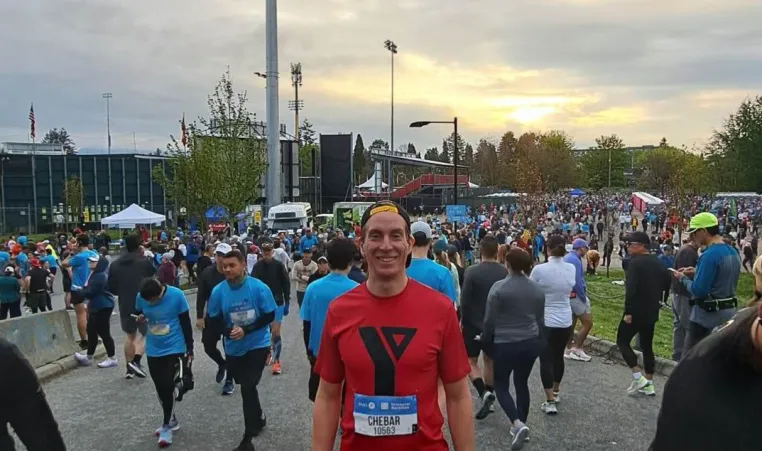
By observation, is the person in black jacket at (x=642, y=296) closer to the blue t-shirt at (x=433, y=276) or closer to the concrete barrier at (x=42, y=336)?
the blue t-shirt at (x=433, y=276)

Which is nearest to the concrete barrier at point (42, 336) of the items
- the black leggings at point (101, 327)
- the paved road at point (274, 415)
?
the black leggings at point (101, 327)

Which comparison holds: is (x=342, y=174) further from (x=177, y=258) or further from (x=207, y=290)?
(x=207, y=290)

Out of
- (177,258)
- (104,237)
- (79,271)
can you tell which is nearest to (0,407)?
(79,271)

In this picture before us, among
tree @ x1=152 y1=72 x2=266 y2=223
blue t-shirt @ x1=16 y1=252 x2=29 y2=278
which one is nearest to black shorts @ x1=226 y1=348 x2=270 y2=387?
blue t-shirt @ x1=16 y1=252 x2=29 y2=278

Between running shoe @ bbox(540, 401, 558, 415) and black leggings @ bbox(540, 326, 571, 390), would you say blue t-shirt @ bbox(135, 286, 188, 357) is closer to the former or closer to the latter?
black leggings @ bbox(540, 326, 571, 390)

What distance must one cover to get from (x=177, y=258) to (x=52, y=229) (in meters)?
30.3

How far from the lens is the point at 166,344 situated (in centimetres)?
637

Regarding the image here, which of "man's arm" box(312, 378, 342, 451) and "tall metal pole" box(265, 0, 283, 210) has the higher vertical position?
"tall metal pole" box(265, 0, 283, 210)

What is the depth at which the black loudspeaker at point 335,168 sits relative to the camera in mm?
45750

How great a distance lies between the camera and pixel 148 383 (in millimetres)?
8695

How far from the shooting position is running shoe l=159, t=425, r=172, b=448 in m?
6.20

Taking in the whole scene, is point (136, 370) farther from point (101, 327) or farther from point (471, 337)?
point (471, 337)

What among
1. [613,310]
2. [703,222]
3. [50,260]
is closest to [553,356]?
[703,222]

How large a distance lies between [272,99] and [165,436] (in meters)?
27.9
